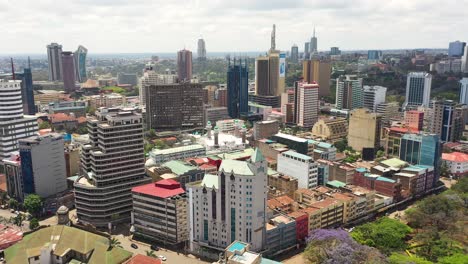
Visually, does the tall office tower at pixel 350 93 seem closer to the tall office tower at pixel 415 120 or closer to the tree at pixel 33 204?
the tall office tower at pixel 415 120

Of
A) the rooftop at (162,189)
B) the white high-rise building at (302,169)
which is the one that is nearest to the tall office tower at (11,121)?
the rooftop at (162,189)

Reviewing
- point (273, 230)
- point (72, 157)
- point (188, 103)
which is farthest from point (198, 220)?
point (188, 103)

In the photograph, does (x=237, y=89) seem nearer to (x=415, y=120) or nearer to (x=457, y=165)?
(x=415, y=120)

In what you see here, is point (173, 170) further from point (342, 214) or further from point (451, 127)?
point (451, 127)

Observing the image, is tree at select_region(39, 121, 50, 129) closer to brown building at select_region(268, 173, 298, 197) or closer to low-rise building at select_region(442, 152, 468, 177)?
brown building at select_region(268, 173, 298, 197)

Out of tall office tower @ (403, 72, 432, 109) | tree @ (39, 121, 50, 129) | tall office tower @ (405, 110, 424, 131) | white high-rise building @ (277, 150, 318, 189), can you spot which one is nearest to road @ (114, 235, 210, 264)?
white high-rise building @ (277, 150, 318, 189)
